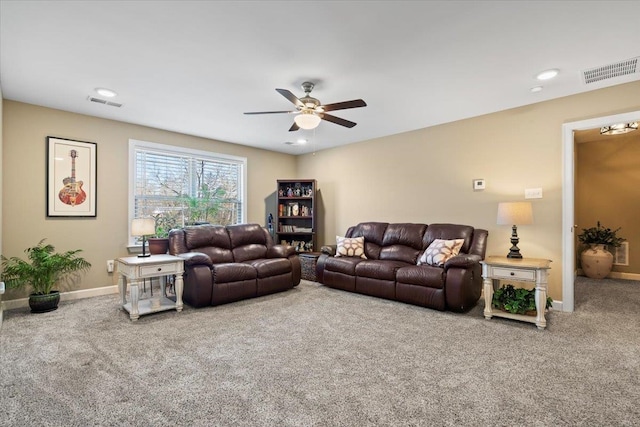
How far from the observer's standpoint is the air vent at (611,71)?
290cm

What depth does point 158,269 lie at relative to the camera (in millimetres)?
3547

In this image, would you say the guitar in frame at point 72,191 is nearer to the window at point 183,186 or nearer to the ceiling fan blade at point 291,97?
the window at point 183,186

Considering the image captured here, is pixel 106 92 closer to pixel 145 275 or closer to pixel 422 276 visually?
pixel 145 275

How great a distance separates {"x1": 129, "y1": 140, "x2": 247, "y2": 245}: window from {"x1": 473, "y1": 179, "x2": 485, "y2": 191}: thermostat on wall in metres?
4.06

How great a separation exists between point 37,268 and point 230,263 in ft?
7.04

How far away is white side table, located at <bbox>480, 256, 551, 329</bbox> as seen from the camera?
3086mm

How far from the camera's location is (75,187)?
4.21m

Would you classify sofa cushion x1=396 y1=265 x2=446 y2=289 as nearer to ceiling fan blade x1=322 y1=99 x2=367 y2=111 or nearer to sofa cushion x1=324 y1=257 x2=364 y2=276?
sofa cushion x1=324 y1=257 x2=364 y2=276

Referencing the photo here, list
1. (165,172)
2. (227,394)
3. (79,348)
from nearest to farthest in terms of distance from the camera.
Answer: (227,394)
(79,348)
(165,172)

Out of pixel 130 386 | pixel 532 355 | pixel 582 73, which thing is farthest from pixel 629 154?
pixel 130 386

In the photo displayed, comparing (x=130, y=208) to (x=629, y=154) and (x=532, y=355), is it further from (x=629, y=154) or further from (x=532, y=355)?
(x=629, y=154)

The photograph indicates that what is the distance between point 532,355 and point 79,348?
3.66m

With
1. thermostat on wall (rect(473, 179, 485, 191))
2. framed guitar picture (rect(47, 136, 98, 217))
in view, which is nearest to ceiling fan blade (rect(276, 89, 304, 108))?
thermostat on wall (rect(473, 179, 485, 191))

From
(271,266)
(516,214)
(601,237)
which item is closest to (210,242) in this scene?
(271,266)
